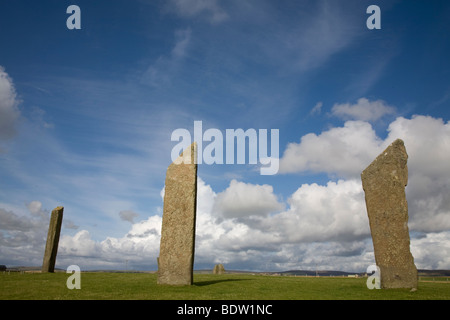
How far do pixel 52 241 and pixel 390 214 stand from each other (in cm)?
2405

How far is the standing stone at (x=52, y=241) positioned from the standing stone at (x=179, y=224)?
15168mm

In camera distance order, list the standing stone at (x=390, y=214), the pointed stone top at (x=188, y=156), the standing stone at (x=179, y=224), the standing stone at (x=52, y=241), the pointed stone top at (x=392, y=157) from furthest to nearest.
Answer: the standing stone at (x=52, y=241) → the pointed stone top at (x=188, y=156) → the pointed stone top at (x=392, y=157) → the standing stone at (x=179, y=224) → the standing stone at (x=390, y=214)

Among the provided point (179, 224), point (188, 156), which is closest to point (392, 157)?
point (188, 156)

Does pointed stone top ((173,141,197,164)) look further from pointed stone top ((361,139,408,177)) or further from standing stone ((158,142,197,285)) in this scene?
pointed stone top ((361,139,408,177))

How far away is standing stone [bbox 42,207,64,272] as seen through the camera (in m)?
25.6

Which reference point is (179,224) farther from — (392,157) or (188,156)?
(392,157)

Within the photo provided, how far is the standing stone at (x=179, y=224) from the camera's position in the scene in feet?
48.8

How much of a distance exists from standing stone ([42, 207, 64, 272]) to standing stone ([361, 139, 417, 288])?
2285 centimetres

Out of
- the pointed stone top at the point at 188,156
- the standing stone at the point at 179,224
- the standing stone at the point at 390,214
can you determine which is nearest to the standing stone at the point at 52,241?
the standing stone at the point at 179,224

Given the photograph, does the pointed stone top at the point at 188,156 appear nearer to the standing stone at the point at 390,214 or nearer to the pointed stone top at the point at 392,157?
the standing stone at the point at 390,214

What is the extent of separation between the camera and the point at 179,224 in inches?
598

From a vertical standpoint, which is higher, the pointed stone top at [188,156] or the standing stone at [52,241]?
the pointed stone top at [188,156]
